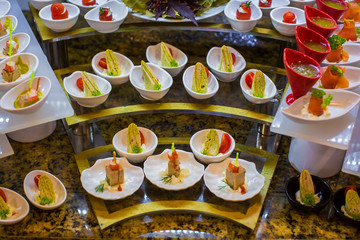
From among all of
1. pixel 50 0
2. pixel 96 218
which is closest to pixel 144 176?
pixel 96 218

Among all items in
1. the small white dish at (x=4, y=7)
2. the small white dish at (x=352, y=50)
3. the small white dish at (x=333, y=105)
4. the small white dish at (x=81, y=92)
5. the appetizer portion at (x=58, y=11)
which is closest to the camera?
the small white dish at (x=333, y=105)

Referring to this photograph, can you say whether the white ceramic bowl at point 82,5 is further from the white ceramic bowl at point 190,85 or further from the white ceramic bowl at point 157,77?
the white ceramic bowl at point 190,85

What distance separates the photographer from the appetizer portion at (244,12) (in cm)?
418

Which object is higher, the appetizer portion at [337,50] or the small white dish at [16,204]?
the appetizer portion at [337,50]

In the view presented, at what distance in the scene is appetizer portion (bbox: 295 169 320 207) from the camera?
3335 mm

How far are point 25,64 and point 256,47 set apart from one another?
2.32m

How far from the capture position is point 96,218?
3.36 metres

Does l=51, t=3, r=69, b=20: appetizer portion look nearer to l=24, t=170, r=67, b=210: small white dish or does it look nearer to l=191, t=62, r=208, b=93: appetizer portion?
l=191, t=62, r=208, b=93: appetizer portion

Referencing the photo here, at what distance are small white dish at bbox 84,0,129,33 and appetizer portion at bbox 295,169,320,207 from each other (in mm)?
2069

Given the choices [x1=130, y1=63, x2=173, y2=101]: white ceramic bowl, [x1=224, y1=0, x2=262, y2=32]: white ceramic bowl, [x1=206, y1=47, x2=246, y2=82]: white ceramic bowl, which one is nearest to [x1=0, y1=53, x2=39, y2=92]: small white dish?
[x1=130, y1=63, x2=173, y2=101]: white ceramic bowl

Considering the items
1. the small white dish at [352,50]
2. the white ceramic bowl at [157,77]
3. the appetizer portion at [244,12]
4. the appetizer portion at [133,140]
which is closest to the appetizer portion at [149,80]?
the white ceramic bowl at [157,77]

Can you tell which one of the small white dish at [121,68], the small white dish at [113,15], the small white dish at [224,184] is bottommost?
the small white dish at [224,184]

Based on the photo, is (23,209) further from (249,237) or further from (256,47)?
(256,47)

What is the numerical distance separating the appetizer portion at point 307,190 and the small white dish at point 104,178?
115 centimetres
